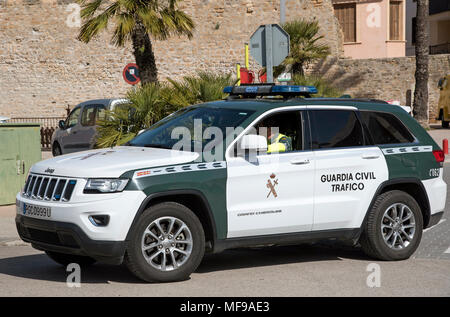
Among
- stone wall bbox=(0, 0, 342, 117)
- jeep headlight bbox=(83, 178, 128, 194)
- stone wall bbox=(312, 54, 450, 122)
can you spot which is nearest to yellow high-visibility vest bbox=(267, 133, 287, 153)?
jeep headlight bbox=(83, 178, 128, 194)

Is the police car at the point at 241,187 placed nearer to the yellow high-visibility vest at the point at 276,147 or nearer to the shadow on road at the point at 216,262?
the yellow high-visibility vest at the point at 276,147

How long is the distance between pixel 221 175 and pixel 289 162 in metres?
0.80

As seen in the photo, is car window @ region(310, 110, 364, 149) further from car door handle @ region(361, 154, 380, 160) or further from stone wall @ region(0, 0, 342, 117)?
stone wall @ region(0, 0, 342, 117)

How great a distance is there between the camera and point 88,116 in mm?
21406

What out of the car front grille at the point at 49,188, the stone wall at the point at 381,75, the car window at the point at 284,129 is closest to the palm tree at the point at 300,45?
the stone wall at the point at 381,75

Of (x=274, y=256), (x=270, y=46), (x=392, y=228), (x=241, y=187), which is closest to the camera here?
(x=241, y=187)

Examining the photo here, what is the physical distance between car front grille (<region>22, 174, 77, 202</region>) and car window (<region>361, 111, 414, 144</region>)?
336 cm

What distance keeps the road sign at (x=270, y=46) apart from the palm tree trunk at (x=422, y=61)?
58.9 feet

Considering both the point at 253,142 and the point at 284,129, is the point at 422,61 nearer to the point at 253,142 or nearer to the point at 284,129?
the point at 284,129

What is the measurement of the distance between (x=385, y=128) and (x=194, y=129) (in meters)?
2.22

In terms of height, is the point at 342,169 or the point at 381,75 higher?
the point at 342,169

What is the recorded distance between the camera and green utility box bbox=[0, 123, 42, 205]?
14.1 m

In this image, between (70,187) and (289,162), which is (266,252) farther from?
(70,187)

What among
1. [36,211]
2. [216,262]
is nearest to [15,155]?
[216,262]
